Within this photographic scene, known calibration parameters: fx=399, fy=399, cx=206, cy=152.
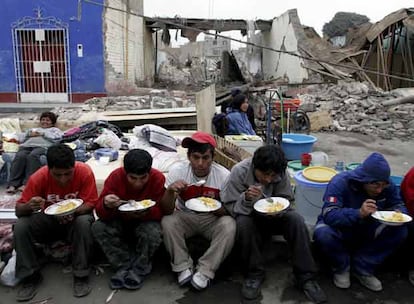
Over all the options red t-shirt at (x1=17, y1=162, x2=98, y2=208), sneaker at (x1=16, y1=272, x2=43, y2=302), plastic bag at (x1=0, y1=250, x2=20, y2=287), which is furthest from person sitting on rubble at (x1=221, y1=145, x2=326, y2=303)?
plastic bag at (x1=0, y1=250, x2=20, y2=287)

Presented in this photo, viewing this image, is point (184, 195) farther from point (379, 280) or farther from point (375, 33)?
point (375, 33)

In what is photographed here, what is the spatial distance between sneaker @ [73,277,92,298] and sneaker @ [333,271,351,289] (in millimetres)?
1643

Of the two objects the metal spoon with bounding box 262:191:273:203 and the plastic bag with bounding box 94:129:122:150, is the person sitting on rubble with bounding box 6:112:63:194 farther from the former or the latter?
the metal spoon with bounding box 262:191:273:203

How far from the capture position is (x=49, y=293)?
2590 mm

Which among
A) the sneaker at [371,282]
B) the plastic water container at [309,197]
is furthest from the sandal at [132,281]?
the plastic water container at [309,197]

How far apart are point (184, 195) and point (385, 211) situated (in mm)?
1347

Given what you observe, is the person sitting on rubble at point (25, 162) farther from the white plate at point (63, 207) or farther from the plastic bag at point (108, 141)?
the white plate at point (63, 207)

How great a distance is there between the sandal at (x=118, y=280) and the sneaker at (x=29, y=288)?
0.48 meters

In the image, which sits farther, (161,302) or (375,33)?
(375,33)

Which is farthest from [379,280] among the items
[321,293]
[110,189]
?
[110,189]

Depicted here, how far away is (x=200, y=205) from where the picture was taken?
2627mm

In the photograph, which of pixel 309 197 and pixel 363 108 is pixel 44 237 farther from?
pixel 363 108

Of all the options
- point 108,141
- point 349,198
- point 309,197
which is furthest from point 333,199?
point 108,141

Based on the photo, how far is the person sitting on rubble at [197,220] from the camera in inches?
103
